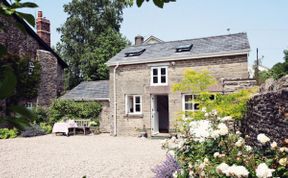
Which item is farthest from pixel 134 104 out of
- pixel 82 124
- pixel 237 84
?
pixel 237 84

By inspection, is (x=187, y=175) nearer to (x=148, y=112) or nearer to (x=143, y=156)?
(x=143, y=156)

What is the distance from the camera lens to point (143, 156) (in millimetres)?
11203

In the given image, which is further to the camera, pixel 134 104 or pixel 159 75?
pixel 134 104

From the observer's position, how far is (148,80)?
1823 cm

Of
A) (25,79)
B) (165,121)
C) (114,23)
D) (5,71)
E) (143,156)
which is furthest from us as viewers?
(114,23)

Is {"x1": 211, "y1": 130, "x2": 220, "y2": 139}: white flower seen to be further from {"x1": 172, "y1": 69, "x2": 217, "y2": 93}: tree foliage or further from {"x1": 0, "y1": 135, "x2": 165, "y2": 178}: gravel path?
{"x1": 172, "y1": 69, "x2": 217, "y2": 93}: tree foliage

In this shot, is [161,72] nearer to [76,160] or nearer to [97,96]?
[97,96]

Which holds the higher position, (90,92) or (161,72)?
(161,72)

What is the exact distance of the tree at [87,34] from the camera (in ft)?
104

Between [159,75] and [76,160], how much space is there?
878 cm

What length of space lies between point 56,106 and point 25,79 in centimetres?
270

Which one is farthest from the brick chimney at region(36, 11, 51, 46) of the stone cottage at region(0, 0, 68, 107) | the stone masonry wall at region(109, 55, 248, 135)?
the stone masonry wall at region(109, 55, 248, 135)

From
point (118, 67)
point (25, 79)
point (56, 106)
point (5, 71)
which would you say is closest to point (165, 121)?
point (118, 67)

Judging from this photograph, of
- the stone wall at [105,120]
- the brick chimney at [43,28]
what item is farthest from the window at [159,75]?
the brick chimney at [43,28]
